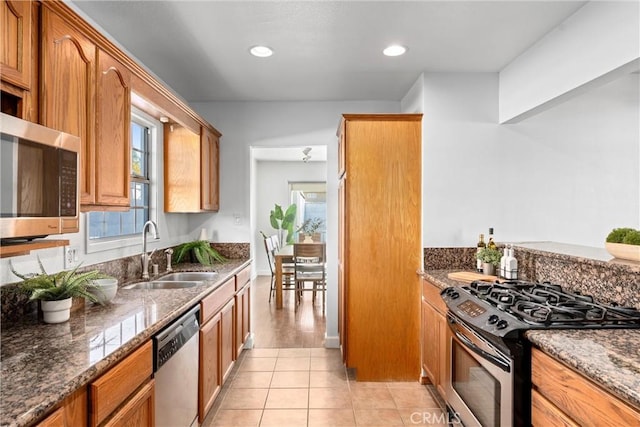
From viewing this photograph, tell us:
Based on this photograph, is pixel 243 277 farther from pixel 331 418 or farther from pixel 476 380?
pixel 476 380

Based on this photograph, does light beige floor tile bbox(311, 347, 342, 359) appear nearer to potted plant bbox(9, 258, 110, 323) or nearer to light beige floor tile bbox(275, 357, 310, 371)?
light beige floor tile bbox(275, 357, 310, 371)

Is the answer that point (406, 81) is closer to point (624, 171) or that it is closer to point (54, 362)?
point (624, 171)

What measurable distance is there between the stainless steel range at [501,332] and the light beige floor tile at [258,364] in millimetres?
1643

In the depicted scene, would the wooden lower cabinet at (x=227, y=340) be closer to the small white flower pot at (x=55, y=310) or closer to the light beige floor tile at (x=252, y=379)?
the light beige floor tile at (x=252, y=379)

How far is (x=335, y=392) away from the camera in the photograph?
9.58 feet

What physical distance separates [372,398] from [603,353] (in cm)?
187

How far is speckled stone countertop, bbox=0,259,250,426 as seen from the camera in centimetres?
100

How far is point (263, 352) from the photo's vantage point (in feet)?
12.4

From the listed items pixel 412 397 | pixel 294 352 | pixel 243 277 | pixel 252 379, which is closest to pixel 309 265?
pixel 294 352

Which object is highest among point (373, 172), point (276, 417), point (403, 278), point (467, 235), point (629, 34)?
point (629, 34)

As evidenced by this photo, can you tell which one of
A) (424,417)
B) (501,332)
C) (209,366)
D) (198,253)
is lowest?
(424,417)

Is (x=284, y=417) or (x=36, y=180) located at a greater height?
(x=36, y=180)

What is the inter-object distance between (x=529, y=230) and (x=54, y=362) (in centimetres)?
326

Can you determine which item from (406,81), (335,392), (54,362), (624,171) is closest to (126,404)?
(54,362)
